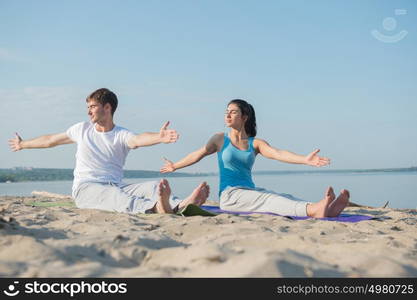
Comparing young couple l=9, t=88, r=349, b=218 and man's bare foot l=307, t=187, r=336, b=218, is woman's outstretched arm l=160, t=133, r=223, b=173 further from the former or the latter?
man's bare foot l=307, t=187, r=336, b=218

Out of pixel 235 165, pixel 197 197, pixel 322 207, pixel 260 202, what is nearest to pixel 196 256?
pixel 197 197

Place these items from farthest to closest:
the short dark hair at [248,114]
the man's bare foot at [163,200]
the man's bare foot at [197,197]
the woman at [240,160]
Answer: the short dark hair at [248,114] → the woman at [240,160] → the man's bare foot at [197,197] → the man's bare foot at [163,200]

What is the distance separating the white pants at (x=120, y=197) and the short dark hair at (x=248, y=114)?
1336mm

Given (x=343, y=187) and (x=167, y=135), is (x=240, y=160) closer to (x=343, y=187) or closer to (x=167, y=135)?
(x=167, y=135)

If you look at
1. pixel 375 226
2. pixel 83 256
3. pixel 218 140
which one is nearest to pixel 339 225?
pixel 375 226

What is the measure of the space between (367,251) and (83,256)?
1420 millimetres

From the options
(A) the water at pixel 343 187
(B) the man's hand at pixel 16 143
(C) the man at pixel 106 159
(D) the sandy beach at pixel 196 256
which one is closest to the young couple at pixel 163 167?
(C) the man at pixel 106 159

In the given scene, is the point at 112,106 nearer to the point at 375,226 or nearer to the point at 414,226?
the point at 375,226

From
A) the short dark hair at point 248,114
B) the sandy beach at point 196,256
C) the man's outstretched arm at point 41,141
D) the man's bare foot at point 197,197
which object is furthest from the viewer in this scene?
the man's outstretched arm at point 41,141

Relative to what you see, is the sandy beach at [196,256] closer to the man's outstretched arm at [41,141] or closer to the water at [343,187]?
the man's outstretched arm at [41,141]

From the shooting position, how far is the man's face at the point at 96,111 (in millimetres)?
5023

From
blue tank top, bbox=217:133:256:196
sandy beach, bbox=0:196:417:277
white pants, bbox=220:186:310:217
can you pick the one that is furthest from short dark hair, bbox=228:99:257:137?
sandy beach, bbox=0:196:417:277

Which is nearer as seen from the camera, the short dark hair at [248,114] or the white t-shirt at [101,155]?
the white t-shirt at [101,155]

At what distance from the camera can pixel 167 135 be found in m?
4.47
